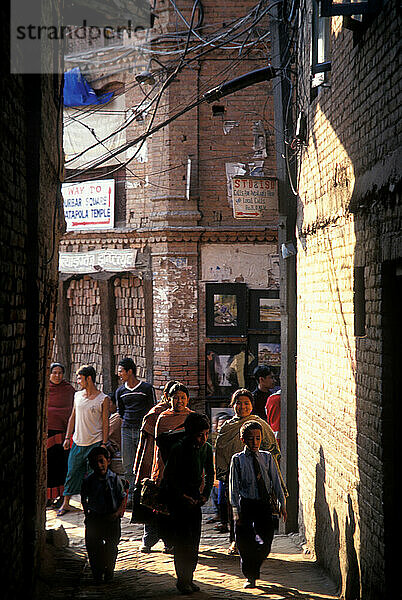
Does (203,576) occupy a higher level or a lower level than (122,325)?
lower

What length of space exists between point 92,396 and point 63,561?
257 centimetres

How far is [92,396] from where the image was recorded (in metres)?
9.71

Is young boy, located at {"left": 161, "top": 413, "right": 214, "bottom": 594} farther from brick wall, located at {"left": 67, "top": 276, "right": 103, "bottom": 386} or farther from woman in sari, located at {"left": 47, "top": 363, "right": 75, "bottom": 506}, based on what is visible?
brick wall, located at {"left": 67, "top": 276, "right": 103, "bottom": 386}

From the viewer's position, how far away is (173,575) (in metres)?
7.20

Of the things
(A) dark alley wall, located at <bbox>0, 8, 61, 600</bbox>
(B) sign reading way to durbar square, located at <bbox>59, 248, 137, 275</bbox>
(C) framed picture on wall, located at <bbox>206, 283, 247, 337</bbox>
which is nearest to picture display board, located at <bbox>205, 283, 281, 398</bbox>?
(C) framed picture on wall, located at <bbox>206, 283, 247, 337</bbox>

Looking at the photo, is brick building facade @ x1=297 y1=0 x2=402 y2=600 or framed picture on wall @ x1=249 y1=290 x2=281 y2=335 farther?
framed picture on wall @ x1=249 y1=290 x2=281 y2=335

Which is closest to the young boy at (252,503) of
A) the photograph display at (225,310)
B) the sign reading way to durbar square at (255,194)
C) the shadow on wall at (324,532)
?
the shadow on wall at (324,532)

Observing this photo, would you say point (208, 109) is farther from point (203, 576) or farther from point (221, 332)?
point (203, 576)

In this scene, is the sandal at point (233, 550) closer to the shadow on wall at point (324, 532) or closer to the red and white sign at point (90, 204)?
the shadow on wall at point (324, 532)

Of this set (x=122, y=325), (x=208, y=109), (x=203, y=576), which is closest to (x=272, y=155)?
(x=208, y=109)

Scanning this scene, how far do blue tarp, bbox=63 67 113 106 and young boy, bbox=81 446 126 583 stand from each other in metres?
9.13

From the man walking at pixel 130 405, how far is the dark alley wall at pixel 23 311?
2.89 m

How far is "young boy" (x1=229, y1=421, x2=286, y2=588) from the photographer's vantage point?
21.9 feet

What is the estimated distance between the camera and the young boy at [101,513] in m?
6.98
